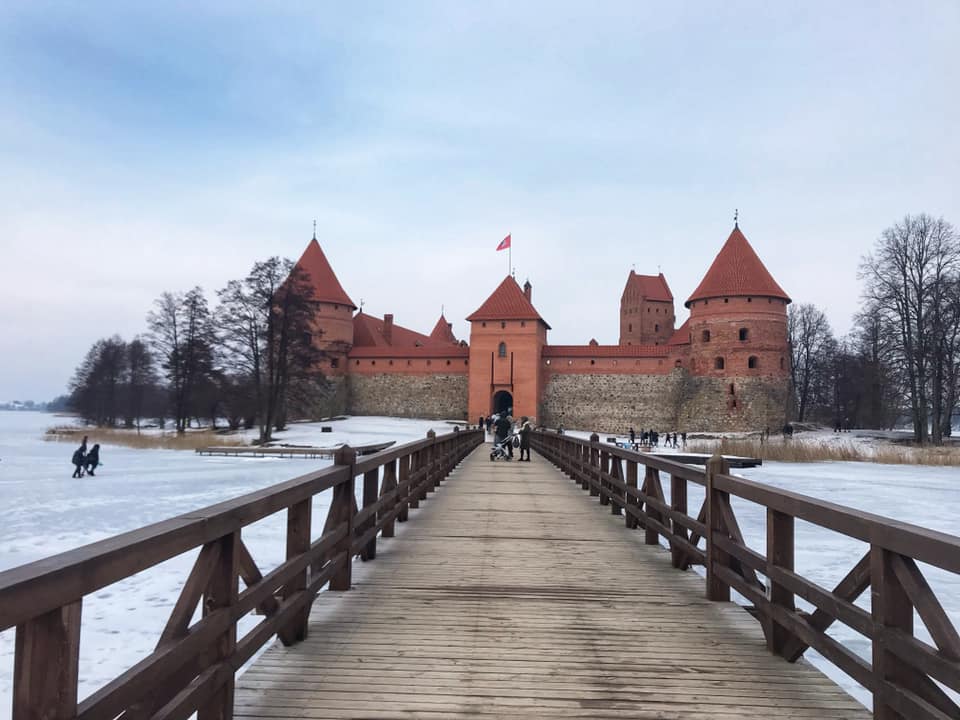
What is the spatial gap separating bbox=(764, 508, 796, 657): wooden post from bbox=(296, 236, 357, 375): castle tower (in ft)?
127

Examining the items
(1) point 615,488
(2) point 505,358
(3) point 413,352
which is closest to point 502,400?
(2) point 505,358

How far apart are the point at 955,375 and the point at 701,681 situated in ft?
106

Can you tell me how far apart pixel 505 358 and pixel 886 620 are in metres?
37.0

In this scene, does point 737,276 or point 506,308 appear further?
point 506,308

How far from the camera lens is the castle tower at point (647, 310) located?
5772 cm

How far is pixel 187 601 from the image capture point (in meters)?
2.09

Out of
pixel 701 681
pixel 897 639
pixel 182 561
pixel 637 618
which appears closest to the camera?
pixel 897 639

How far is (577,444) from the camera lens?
37.4 ft

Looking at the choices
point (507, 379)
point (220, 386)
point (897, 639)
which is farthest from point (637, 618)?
point (507, 379)

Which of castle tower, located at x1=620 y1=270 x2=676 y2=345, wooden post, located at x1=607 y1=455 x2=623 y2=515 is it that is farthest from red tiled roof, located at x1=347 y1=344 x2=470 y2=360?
wooden post, located at x1=607 y1=455 x2=623 y2=515

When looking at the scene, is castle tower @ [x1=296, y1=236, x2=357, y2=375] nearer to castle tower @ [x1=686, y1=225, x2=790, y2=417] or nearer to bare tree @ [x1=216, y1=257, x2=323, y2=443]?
bare tree @ [x1=216, y1=257, x2=323, y2=443]

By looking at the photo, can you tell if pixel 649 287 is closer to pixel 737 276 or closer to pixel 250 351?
pixel 737 276

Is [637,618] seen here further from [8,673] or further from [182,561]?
[182,561]

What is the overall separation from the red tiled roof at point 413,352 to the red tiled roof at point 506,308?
2.54m
